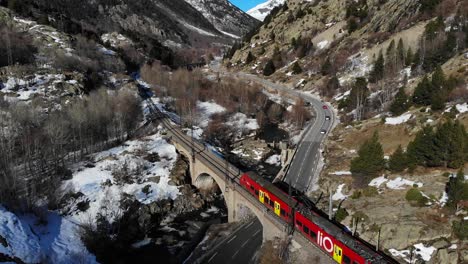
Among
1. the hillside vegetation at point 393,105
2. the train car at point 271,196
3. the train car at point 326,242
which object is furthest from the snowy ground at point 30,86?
the train car at point 326,242

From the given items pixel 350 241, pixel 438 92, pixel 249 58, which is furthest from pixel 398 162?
pixel 249 58

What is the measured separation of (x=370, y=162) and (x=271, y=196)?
14864 mm

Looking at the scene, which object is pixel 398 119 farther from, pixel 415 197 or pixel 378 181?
pixel 415 197

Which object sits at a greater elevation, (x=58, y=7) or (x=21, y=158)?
(x=58, y=7)

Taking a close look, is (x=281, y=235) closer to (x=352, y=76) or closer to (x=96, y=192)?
(x=96, y=192)

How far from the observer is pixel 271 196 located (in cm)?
4088

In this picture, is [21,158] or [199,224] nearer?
[199,224]

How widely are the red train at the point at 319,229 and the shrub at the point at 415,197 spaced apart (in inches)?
328

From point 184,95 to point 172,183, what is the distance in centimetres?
4844

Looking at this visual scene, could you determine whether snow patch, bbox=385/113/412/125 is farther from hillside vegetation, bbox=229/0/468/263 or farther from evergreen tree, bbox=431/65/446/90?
evergreen tree, bbox=431/65/446/90

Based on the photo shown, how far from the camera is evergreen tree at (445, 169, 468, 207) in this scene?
1400 inches

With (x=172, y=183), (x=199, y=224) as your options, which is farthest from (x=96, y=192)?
(x=199, y=224)

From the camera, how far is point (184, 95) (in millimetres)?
106812

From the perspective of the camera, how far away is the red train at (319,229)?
3039cm
